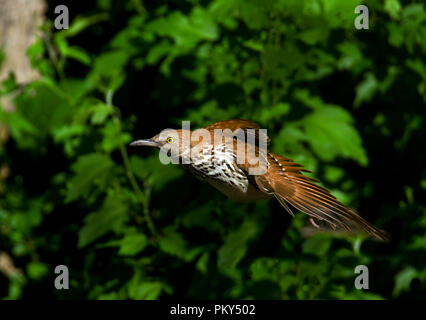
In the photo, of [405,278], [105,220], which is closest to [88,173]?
[105,220]

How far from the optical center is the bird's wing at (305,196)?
1633 millimetres

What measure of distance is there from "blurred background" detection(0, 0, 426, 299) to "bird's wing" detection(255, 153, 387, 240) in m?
0.82

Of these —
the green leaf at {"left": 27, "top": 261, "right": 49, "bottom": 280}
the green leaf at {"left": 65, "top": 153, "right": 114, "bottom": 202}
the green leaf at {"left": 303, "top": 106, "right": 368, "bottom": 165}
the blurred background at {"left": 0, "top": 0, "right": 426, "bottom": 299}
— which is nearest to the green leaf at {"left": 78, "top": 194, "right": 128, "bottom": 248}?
the blurred background at {"left": 0, "top": 0, "right": 426, "bottom": 299}

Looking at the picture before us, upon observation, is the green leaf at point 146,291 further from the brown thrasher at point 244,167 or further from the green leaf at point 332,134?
the brown thrasher at point 244,167

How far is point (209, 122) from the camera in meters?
2.89

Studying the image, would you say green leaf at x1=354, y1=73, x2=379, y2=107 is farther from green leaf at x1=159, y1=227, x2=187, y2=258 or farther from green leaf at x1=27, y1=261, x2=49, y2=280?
green leaf at x1=27, y1=261, x2=49, y2=280

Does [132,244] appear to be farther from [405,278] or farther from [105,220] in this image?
[405,278]

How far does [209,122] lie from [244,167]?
1.06 m

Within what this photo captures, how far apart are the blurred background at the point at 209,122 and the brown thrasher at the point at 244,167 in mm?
745

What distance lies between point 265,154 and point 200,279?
58.8 inches

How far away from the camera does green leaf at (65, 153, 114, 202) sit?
9.50ft

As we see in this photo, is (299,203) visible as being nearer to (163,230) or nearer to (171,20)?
(163,230)

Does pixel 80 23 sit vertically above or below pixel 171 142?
above

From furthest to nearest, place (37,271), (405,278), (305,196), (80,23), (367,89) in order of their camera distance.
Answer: (37,271)
(80,23)
(367,89)
(405,278)
(305,196)
